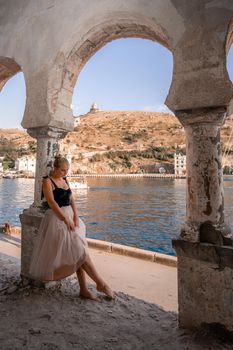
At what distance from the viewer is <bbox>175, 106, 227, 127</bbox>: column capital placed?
8.69 feet

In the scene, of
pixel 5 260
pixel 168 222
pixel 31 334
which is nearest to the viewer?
pixel 31 334

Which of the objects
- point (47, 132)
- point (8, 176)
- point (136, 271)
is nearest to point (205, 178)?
point (47, 132)

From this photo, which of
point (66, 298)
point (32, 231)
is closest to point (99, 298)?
point (66, 298)

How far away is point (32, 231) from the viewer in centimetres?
386

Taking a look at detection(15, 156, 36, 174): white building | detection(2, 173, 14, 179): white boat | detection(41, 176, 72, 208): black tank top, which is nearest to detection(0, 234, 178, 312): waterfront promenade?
detection(41, 176, 72, 208): black tank top

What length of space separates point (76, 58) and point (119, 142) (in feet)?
→ 422

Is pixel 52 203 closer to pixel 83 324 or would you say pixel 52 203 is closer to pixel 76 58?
pixel 83 324

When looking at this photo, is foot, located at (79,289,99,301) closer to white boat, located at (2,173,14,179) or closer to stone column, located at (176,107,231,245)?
stone column, located at (176,107,231,245)

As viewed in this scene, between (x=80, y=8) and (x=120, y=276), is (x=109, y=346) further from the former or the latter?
(x=80, y=8)

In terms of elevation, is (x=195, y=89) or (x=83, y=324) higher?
(x=195, y=89)

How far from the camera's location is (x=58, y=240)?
10.7ft

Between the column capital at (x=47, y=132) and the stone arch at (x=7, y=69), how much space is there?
1302 millimetres

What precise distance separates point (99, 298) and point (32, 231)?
4.13ft

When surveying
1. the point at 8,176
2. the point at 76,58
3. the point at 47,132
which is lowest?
the point at 8,176
